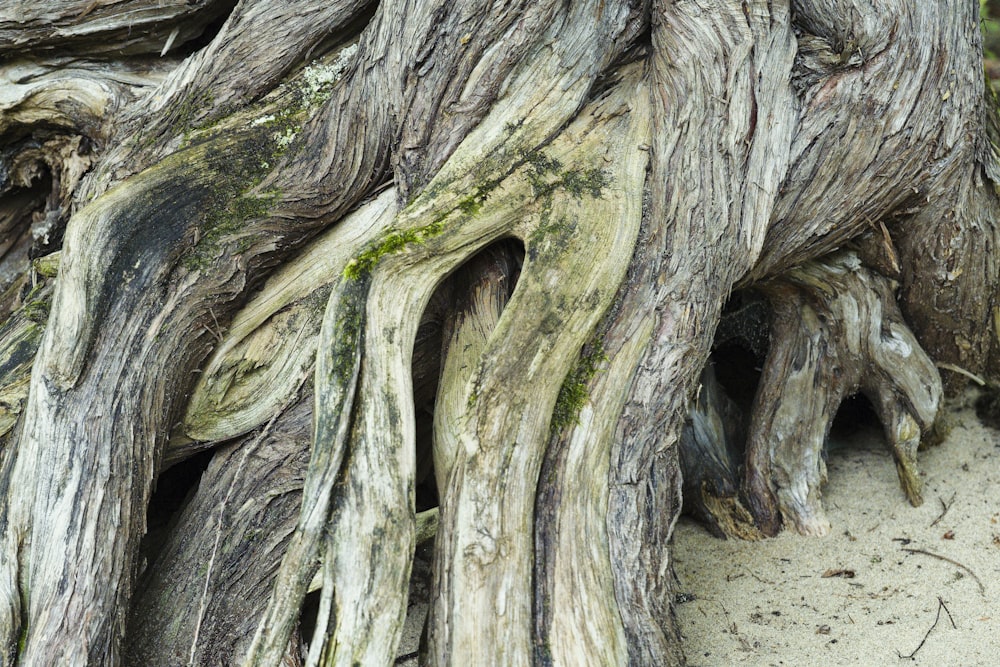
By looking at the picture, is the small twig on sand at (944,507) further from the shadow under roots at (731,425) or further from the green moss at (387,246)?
the green moss at (387,246)

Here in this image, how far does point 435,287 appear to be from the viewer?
10.2 ft

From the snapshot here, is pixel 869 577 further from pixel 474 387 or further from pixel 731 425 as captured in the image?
pixel 474 387

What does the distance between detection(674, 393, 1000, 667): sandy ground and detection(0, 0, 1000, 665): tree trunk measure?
20cm

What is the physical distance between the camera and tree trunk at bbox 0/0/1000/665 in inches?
110

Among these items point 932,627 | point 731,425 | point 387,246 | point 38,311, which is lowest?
point 932,627

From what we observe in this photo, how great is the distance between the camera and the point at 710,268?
3.16 metres

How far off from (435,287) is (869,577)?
2110 millimetres

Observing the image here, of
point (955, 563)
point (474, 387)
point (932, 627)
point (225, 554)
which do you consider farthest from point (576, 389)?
point (955, 563)

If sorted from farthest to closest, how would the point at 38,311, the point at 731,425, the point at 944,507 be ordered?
1. the point at 731,425
2. the point at 944,507
3. the point at 38,311

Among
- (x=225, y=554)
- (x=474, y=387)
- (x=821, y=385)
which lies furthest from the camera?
(x=821, y=385)

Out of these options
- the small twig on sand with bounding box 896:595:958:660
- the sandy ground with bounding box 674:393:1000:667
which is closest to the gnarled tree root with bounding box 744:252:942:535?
the sandy ground with bounding box 674:393:1000:667

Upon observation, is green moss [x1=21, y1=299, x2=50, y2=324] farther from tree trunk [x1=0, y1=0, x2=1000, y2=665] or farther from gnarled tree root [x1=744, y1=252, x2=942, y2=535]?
gnarled tree root [x1=744, y1=252, x2=942, y2=535]

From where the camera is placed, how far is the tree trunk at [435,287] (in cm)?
279

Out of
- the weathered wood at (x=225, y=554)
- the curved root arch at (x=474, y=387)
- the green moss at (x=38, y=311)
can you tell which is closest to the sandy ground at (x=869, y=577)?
the curved root arch at (x=474, y=387)
